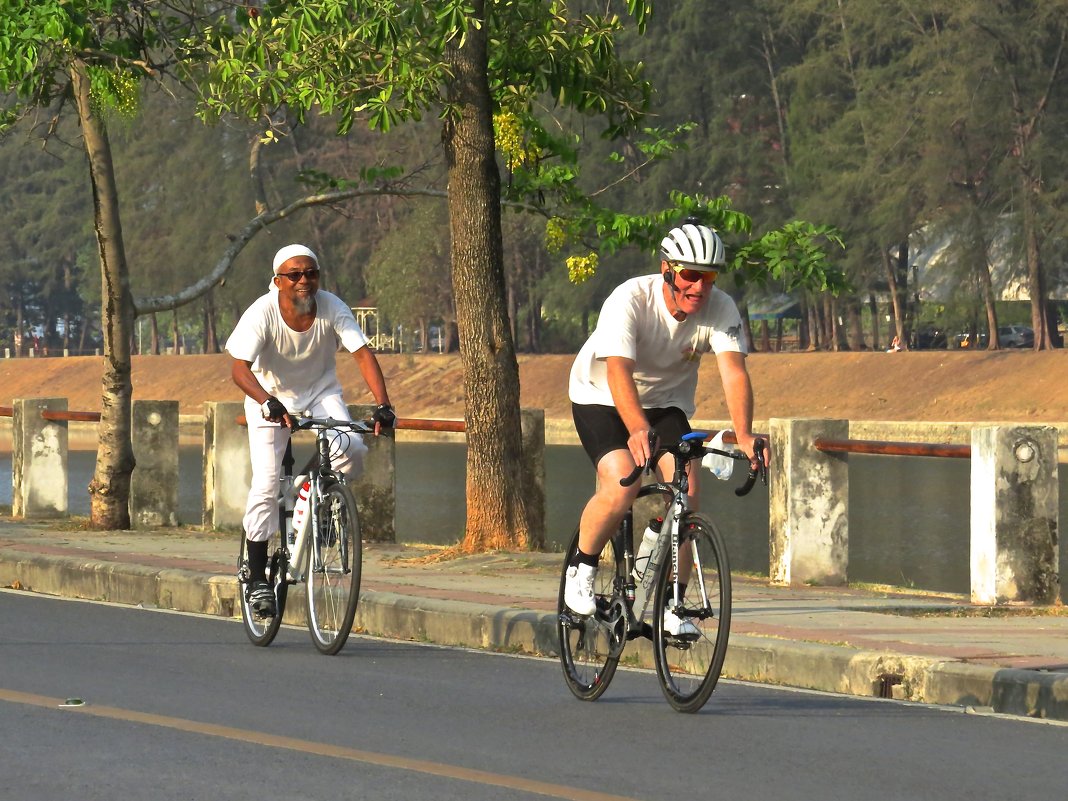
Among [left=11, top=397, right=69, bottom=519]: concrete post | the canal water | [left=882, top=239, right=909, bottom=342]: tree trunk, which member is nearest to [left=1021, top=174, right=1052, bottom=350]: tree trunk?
[left=882, top=239, right=909, bottom=342]: tree trunk

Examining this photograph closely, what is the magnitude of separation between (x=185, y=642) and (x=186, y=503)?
20.7 metres

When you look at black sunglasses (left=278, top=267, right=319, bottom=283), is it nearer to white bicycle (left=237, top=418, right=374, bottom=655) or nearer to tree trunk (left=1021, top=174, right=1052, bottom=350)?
white bicycle (left=237, top=418, right=374, bottom=655)

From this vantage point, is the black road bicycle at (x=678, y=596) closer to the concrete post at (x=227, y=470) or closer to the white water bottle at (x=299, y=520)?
the white water bottle at (x=299, y=520)

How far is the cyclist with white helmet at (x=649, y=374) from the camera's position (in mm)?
7953

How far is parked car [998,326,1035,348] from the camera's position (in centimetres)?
7888

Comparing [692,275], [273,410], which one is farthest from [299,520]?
[692,275]

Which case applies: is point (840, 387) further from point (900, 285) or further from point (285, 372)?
point (285, 372)

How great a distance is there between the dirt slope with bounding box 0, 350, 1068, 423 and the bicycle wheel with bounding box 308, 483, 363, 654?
4263cm

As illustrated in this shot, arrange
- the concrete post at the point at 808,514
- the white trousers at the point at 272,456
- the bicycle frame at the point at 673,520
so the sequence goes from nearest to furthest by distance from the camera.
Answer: the bicycle frame at the point at 673,520, the white trousers at the point at 272,456, the concrete post at the point at 808,514

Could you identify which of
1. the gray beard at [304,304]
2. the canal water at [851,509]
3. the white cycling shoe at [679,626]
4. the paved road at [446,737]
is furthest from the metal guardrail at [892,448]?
the white cycling shoe at [679,626]

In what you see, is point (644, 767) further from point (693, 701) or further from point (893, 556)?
point (893, 556)

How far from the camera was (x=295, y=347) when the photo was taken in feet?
32.9

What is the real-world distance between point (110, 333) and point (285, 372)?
698 cm

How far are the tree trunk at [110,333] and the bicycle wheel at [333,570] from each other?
697 cm
